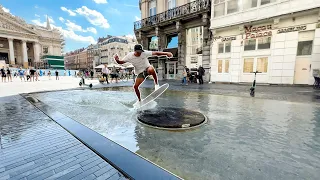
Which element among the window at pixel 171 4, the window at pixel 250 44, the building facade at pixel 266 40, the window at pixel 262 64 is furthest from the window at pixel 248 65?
the window at pixel 171 4

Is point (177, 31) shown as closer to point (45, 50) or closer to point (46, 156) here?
point (46, 156)

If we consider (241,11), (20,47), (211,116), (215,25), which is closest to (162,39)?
(215,25)

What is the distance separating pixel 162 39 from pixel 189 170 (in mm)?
18866

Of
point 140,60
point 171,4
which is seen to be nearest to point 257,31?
point 171,4

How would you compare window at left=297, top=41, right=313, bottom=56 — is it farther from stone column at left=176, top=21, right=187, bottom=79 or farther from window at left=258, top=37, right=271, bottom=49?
stone column at left=176, top=21, right=187, bottom=79

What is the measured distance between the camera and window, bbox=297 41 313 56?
35.6ft

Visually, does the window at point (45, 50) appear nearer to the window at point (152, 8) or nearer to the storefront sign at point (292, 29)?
the window at point (152, 8)

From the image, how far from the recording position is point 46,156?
2.10 m

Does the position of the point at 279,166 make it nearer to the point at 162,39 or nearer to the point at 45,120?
the point at 45,120

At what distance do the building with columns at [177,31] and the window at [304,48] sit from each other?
22.2 ft

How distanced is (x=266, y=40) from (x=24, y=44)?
229ft

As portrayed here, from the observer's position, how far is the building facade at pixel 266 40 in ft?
35.0

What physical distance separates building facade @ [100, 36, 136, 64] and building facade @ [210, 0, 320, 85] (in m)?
64.5

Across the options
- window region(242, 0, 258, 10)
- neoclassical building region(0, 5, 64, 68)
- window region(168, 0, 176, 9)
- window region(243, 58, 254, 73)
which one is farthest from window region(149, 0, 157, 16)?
neoclassical building region(0, 5, 64, 68)
